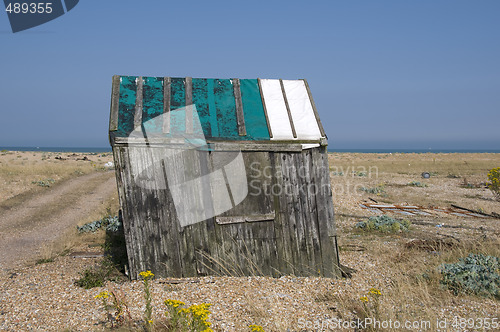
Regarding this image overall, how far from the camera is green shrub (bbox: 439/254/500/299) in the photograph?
5.71 m

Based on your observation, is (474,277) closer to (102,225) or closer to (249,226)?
(249,226)

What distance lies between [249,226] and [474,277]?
3858 millimetres

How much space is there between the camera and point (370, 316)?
187 inches

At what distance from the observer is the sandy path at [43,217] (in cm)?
871

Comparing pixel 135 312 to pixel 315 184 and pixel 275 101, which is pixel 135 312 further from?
pixel 275 101

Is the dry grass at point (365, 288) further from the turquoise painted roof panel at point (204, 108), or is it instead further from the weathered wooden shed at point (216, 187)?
the turquoise painted roof panel at point (204, 108)

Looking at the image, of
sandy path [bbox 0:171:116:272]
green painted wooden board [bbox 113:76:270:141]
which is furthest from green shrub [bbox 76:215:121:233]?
green painted wooden board [bbox 113:76:270:141]

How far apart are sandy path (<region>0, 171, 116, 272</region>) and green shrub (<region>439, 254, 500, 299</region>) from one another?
839 cm

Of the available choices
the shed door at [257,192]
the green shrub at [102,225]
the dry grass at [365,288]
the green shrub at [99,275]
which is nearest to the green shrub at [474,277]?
the dry grass at [365,288]

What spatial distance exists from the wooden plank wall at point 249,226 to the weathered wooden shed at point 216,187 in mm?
18

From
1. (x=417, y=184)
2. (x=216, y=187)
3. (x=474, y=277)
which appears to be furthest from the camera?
(x=417, y=184)

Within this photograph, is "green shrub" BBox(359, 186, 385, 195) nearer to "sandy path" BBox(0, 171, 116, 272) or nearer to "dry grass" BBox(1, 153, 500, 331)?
"dry grass" BBox(1, 153, 500, 331)

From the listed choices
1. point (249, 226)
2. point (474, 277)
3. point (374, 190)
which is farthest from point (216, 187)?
point (374, 190)

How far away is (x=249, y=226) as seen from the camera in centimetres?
671
